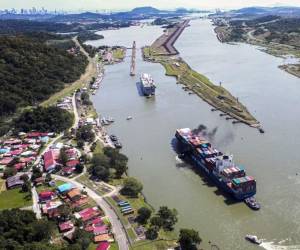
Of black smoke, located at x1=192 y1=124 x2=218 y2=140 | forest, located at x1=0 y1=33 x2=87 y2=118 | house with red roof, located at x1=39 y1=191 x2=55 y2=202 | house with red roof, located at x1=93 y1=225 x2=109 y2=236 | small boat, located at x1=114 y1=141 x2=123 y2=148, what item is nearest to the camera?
house with red roof, located at x1=93 y1=225 x2=109 y2=236

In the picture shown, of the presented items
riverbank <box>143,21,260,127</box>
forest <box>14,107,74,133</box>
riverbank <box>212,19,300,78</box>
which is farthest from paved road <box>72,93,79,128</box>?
riverbank <box>212,19,300,78</box>

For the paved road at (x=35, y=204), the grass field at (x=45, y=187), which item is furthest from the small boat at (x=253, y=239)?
the grass field at (x=45, y=187)

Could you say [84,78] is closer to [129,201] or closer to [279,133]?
[279,133]

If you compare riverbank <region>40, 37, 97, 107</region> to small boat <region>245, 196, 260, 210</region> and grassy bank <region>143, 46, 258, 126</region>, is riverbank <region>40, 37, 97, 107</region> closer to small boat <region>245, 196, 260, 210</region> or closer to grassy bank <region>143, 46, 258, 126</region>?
grassy bank <region>143, 46, 258, 126</region>

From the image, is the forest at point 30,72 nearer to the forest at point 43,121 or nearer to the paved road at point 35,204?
the forest at point 43,121

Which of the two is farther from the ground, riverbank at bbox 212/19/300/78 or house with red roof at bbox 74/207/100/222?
riverbank at bbox 212/19/300/78

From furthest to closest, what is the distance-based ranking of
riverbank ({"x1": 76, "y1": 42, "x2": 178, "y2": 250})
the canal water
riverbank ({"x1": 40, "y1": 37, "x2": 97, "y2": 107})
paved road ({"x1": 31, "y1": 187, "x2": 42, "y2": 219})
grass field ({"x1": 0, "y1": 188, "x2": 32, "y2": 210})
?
riverbank ({"x1": 40, "y1": 37, "x2": 97, "y2": 107})
grass field ({"x1": 0, "y1": 188, "x2": 32, "y2": 210})
paved road ({"x1": 31, "y1": 187, "x2": 42, "y2": 219})
the canal water
riverbank ({"x1": 76, "y1": 42, "x2": 178, "y2": 250})
